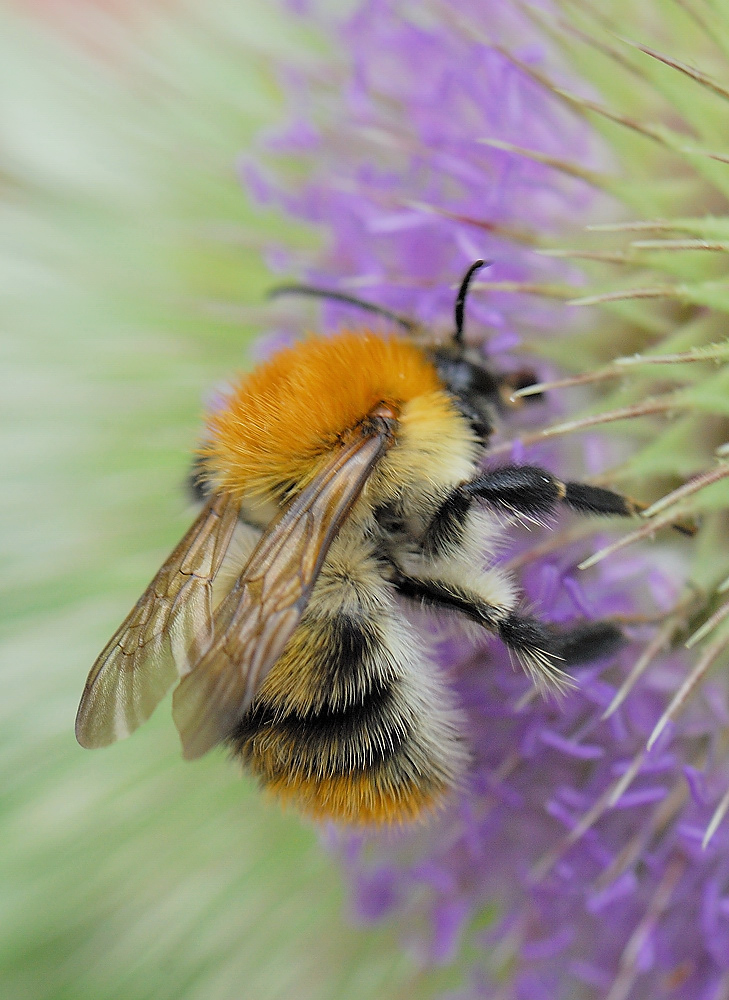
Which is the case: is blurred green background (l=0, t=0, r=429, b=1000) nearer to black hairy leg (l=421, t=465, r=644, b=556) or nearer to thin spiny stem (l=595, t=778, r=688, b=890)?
thin spiny stem (l=595, t=778, r=688, b=890)

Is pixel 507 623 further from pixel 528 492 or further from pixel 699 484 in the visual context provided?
pixel 699 484

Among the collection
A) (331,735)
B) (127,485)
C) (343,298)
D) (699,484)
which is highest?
(343,298)

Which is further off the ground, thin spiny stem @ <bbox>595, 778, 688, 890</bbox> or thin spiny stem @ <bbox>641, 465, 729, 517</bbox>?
thin spiny stem @ <bbox>641, 465, 729, 517</bbox>

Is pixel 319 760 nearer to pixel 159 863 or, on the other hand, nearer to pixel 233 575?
pixel 233 575

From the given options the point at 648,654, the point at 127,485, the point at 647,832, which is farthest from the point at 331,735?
the point at 127,485

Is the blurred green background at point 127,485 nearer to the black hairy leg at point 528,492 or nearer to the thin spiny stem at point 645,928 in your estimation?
the thin spiny stem at point 645,928

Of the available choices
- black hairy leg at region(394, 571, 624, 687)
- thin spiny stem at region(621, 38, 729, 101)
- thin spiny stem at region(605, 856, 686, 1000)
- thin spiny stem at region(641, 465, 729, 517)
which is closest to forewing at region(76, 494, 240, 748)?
black hairy leg at region(394, 571, 624, 687)

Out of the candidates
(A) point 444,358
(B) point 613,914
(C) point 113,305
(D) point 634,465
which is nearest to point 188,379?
(C) point 113,305
